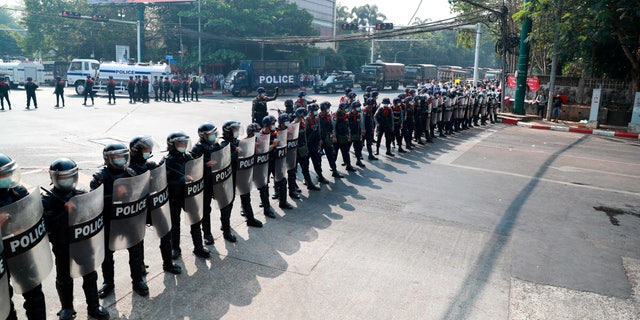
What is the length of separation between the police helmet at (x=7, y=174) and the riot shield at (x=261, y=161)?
3.76 m

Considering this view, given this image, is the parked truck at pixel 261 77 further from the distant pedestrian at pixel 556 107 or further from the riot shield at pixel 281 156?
the riot shield at pixel 281 156

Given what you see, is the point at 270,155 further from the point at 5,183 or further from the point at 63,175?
the point at 5,183

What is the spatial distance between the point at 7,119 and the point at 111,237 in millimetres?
16145

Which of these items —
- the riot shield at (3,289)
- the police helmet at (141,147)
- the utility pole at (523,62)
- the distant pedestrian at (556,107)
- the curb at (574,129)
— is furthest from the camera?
the distant pedestrian at (556,107)

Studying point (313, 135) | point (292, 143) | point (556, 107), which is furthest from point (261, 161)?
point (556, 107)

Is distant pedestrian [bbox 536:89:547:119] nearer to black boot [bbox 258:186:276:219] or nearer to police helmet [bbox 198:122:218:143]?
black boot [bbox 258:186:276:219]

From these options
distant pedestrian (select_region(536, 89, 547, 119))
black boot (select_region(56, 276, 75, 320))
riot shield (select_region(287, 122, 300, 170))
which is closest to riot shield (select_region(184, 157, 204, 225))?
black boot (select_region(56, 276, 75, 320))

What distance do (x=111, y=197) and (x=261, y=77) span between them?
3253 centimetres

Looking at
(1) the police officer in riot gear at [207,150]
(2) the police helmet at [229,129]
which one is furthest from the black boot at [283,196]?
(1) the police officer in riot gear at [207,150]

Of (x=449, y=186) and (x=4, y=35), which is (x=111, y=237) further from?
(x=4, y=35)

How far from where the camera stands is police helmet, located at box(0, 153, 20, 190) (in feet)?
12.3

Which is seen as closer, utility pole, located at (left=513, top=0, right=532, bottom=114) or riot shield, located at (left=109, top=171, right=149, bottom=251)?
riot shield, located at (left=109, top=171, right=149, bottom=251)

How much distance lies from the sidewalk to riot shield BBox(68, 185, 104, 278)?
21.5 m

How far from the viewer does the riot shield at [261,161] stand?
734cm
